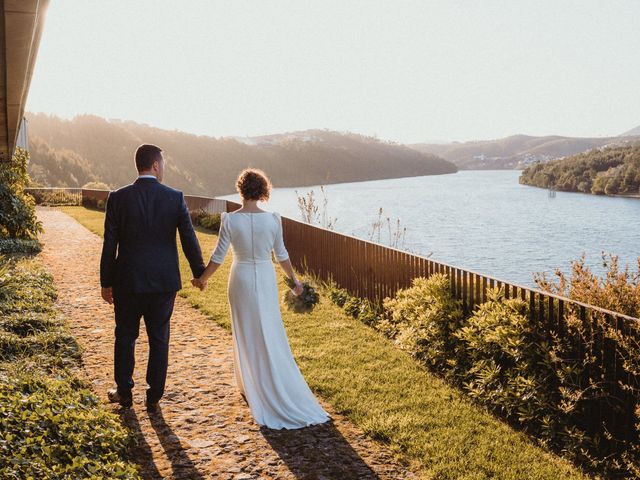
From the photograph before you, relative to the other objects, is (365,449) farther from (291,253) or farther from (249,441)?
(291,253)

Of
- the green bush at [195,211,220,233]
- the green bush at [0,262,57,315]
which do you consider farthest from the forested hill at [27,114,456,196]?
the green bush at [0,262,57,315]

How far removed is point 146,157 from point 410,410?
2.98 metres

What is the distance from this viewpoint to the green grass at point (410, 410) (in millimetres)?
4133

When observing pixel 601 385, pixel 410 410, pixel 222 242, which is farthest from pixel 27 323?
pixel 601 385

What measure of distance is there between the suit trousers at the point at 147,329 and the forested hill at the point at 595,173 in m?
64.9

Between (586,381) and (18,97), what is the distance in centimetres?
834

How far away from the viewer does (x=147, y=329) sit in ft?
15.8

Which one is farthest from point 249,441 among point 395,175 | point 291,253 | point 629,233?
point 395,175

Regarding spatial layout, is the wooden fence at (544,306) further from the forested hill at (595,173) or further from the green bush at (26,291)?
the forested hill at (595,173)

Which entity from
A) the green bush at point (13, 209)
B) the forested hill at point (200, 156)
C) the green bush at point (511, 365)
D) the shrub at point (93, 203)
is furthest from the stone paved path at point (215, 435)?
the forested hill at point (200, 156)

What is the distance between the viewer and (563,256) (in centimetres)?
2269

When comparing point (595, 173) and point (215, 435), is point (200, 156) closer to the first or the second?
point (595, 173)

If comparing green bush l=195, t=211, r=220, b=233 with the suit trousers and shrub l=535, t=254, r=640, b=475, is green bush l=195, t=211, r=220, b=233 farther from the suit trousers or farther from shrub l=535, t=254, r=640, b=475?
shrub l=535, t=254, r=640, b=475

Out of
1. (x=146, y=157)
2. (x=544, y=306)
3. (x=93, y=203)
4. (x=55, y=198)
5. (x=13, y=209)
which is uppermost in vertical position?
(x=146, y=157)
